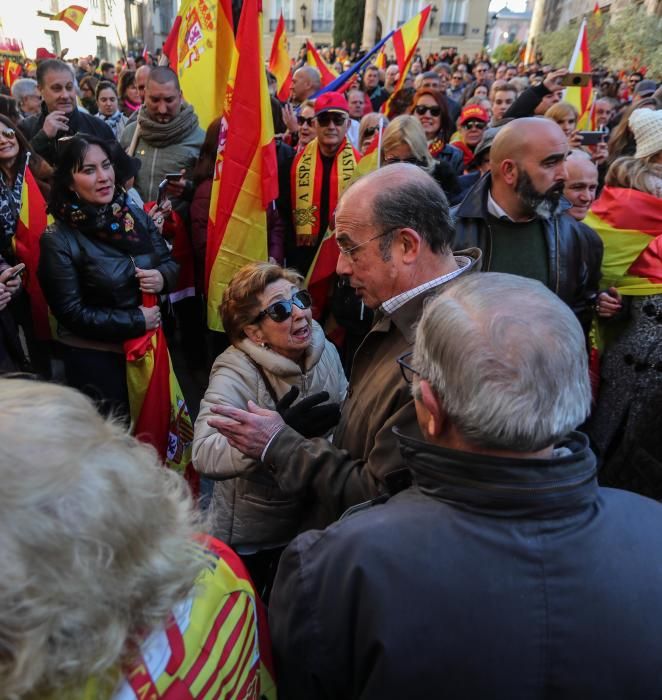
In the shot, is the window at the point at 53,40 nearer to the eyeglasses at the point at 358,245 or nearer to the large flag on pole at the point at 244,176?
the large flag on pole at the point at 244,176

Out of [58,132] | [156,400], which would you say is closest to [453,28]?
[58,132]

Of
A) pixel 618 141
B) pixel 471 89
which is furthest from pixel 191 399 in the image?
pixel 471 89

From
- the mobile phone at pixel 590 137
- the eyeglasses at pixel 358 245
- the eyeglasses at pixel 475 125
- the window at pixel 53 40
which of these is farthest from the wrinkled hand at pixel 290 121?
the window at pixel 53 40

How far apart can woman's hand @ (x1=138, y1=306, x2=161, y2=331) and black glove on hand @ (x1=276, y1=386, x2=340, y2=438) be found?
122cm

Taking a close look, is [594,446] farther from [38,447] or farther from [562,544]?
[38,447]

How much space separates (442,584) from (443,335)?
431 millimetres

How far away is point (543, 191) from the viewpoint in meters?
2.59

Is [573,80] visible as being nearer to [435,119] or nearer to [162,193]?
[435,119]

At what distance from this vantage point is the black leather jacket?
2.68 meters

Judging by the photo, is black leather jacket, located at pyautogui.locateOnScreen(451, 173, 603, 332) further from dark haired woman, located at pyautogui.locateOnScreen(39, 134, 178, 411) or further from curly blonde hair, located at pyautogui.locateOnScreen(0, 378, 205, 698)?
curly blonde hair, located at pyautogui.locateOnScreen(0, 378, 205, 698)

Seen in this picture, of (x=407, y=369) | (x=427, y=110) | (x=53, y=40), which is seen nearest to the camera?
(x=407, y=369)

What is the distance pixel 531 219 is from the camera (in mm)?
2678

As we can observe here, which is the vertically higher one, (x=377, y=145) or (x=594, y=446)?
(x=377, y=145)

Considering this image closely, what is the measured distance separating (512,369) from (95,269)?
7.54 feet
